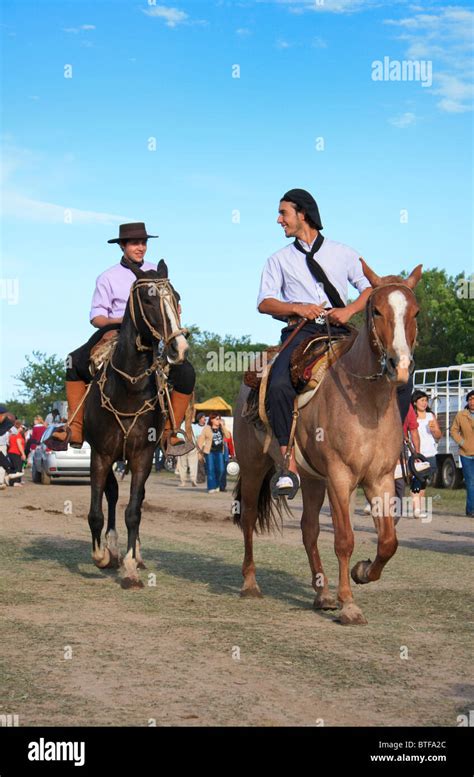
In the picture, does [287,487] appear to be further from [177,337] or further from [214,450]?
[214,450]

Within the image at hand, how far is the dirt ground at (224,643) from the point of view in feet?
18.2

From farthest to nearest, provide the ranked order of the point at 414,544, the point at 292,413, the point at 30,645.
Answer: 1. the point at 414,544
2. the point at 292,413
3. the point at 30,645

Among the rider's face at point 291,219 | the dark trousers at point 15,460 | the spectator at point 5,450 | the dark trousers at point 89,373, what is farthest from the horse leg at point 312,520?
the dark trousers at point 15,460

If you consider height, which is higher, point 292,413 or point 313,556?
point 292,413

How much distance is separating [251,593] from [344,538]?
5.19 feet

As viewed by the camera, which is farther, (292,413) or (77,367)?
(77,367)

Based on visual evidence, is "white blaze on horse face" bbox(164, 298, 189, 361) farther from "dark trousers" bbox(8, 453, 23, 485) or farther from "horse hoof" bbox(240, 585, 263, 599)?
"dark trousers" bbox(8, 453, 23, 485)

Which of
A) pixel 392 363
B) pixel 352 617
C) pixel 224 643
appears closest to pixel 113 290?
pixel 392 363

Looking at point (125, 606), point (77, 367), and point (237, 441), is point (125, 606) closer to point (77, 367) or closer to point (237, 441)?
point (237, 441)

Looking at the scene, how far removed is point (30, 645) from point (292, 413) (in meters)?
2.86

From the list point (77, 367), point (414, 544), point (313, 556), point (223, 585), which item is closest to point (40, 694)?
point (313, 556)

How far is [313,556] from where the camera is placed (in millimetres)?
9578

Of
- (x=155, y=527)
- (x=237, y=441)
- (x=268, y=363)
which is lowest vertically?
(x=155, y=527)

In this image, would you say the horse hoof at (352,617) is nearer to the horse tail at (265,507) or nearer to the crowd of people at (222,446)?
the horse tail at (265,507)
